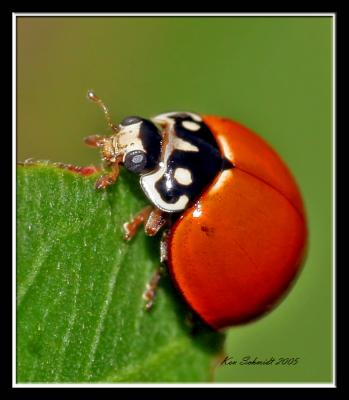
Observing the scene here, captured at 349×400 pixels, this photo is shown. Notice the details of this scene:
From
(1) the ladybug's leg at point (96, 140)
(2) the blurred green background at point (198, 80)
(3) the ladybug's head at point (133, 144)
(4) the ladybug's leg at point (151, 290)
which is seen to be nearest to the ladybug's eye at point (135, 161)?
(3) the ladybug's head at point (133, 144)

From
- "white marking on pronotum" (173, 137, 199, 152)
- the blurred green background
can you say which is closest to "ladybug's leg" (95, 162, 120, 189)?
"white marking on pronotum" (173, 137, 199, 152)

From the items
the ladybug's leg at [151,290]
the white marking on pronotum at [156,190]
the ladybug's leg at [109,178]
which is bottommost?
the ladybug's leg at [151,290]

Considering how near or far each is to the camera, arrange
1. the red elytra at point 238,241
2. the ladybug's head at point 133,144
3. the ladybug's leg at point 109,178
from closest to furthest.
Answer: the ladybug's leg at point 109,178
the ladybug's head at point 133,144
the red elytra at point 238,241

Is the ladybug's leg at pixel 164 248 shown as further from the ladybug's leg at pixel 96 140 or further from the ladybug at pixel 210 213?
the ladybug's leg at pixel 96 140

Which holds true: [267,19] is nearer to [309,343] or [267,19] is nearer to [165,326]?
[309,343]

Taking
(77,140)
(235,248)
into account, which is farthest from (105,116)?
(77,140)

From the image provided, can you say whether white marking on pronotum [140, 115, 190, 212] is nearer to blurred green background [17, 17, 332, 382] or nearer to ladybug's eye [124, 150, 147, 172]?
ladybug's eye [124, 150, 147, 172]
